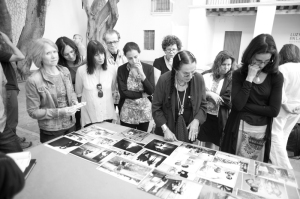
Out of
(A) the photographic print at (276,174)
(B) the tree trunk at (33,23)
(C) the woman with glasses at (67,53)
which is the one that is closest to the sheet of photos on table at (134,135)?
(A) the photographic print at (276,174)

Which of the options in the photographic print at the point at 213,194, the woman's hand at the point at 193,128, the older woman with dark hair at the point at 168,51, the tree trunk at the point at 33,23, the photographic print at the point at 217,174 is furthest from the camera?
the tree trunk at the point at 33,23

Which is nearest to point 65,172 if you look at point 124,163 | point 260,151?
point 124,163

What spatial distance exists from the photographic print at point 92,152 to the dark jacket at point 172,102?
0.52m

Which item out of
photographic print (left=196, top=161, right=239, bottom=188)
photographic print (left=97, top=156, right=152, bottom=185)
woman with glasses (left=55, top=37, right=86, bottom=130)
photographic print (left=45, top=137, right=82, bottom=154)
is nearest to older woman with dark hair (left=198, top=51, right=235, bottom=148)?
photographic print (left=196, top=161, right=239, bottom=188)

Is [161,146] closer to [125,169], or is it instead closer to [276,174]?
[125,169]

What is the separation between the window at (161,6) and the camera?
44.2 feet

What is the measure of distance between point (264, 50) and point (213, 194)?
1101mm

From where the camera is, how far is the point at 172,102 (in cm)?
172

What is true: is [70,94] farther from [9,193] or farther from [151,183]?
[9,193]

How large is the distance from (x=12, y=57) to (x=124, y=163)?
6.16 ft

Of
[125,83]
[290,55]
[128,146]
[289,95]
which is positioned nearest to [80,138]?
[128,146]

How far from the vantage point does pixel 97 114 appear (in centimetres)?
210

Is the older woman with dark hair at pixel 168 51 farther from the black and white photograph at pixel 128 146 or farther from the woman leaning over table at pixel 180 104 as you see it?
the black and white photograph at pixel 128 146

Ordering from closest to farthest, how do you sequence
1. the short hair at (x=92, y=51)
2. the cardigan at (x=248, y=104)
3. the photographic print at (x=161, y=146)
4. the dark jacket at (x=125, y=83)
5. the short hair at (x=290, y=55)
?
the photographic print at (x=161, y=146)
the cardigan at (x=248, y=104)
the short hair at (x=92, y=51)
the dark jacket at (x=125, y=83)
the short hair at (x=290, y=55)
